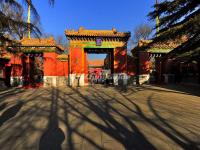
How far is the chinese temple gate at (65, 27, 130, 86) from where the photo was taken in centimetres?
2317

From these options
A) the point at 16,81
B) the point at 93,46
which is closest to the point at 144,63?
the point at 93,46

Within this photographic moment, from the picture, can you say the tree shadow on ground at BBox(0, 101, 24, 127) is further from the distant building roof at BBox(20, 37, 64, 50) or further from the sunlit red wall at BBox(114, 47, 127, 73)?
the sunlit red wall at BBox(114, 47, 127, 73)

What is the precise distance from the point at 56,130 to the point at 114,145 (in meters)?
1.99

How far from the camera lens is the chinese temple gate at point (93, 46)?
76.0 feet

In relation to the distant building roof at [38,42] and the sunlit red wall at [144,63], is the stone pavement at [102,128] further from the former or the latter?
the distant building roof at [38,42]

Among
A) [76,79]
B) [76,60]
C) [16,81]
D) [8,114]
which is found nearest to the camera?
[8,114]

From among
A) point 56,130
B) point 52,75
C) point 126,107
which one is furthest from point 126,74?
point 56,130

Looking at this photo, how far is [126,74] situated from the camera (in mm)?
23797

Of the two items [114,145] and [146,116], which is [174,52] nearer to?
[146,116]

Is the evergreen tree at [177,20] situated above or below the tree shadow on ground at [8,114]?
above

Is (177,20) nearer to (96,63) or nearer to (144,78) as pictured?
(144,78)

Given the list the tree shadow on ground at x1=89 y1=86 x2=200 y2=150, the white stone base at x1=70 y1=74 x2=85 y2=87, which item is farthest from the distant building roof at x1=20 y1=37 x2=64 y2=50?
the tree shadow on ground at x1=89 y1=86 x2=200 y2=150

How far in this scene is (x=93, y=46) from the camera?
23469 millimetres


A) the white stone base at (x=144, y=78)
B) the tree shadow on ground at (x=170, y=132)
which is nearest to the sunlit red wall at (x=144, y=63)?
A: the white stone base at (x=144, y=78)
